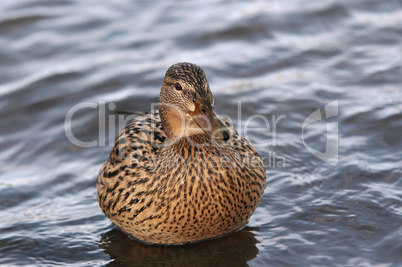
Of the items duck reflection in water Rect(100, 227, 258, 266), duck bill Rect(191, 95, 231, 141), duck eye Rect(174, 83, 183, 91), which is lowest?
duck reflection in water Rect(100, 227, 258, 266)

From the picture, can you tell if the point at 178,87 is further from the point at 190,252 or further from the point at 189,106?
the point at 190,252

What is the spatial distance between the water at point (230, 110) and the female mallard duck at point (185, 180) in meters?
0.40

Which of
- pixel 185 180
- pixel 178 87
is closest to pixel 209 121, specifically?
pixel 178 87

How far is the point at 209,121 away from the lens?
4727mm

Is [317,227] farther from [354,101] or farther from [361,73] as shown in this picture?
[361,73]

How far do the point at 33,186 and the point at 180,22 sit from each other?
4827mm

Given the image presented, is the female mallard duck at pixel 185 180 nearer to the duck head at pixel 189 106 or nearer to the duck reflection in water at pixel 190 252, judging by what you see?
the duck head at pixel 189 106

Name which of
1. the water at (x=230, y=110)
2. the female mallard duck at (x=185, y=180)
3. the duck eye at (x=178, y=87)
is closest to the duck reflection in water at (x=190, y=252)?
the water at (x=230, y=110)

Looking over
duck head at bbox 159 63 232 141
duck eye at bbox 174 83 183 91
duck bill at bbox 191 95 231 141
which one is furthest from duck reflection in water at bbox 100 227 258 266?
duck eye at bbox 174 83 183 91

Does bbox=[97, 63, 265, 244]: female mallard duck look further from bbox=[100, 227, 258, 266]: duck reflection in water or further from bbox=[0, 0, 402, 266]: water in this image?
bbox=[0, 0, 402, 266]: water

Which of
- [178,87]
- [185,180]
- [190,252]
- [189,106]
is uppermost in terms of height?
[178,87]

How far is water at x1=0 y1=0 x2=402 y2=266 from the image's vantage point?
544 centimetres

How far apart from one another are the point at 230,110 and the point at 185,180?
10.1ft

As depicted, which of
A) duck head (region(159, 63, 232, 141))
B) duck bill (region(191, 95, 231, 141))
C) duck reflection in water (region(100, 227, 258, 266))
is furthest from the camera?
duck reflection in water (region(100, 227, 258, 266))
